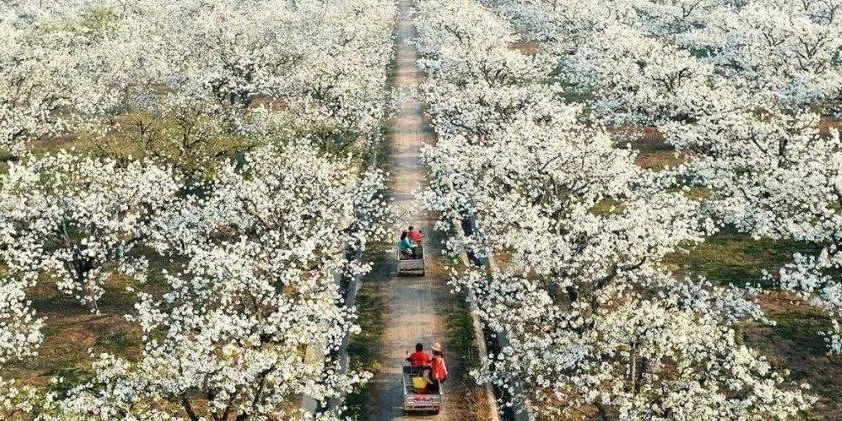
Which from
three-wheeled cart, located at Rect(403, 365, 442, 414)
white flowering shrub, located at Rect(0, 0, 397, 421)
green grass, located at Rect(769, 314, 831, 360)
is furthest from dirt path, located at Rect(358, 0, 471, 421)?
green grass, located at Rect(769, 314, 831, 360)

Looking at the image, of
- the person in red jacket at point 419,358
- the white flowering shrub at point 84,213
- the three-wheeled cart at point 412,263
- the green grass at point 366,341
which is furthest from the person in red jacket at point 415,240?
the white flowering shrub at point 84,213

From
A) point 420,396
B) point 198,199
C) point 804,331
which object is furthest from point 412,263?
point 804,331

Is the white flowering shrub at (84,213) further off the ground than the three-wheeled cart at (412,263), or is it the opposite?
the white flowering shrub at (84,213)

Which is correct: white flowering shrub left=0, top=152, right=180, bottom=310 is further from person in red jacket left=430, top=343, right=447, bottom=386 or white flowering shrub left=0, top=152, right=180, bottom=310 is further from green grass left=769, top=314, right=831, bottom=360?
green grass left=769, top=314, right=831, bottom=360

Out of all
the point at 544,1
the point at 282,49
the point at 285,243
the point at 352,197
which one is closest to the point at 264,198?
the point at 285,243

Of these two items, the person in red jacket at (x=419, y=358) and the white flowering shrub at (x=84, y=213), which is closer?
the person in red jacket at (x=419, y=358)

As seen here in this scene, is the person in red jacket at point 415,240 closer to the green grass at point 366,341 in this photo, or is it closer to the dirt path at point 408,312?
the dirt path at point 408,312

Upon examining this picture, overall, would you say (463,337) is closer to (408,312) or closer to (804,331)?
(408,312)

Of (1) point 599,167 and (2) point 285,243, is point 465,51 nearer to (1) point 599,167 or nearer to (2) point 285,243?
(1) point 599,167
